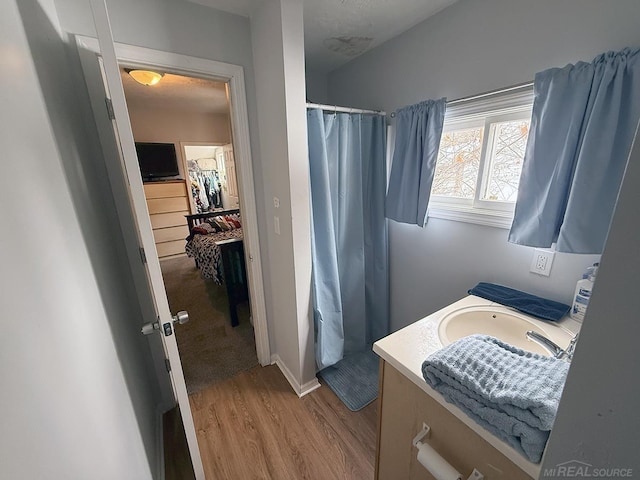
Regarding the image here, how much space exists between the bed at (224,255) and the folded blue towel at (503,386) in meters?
2.18

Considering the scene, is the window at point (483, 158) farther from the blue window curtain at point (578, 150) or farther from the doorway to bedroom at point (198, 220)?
the doorway to bedroom at point (198, 220)

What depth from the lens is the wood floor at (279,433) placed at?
1.35 meters

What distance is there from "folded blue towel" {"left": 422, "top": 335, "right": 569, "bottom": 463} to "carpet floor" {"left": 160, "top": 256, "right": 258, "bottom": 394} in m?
1.74

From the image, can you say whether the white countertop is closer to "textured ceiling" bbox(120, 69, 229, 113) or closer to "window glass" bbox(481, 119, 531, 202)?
"window glass" bbox(481, 119, 531, 202)

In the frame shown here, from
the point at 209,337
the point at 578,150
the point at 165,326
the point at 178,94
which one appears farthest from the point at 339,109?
the point at 178,94

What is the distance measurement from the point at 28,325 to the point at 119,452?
1.93 ft

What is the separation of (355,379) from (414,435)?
110 centimetres

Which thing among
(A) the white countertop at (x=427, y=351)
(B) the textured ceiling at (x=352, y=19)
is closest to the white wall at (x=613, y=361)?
(A) the white countertop at (x=427, y=351)

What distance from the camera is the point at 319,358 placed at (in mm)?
1821

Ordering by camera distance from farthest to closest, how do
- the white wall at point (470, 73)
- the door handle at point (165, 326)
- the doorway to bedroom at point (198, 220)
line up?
the doorway to bedroom at point (198, 220), the white wall at point (470, 73), the door handle at point (165, 326)

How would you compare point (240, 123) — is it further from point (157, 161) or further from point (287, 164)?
point (157, 161)

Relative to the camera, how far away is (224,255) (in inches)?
99.8

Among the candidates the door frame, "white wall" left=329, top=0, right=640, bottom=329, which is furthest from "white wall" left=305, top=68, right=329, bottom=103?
the door frame

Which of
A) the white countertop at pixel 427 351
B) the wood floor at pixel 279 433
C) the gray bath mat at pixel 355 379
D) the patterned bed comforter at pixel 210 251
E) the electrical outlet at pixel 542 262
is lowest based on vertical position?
the wood floor at pixel 279 433
